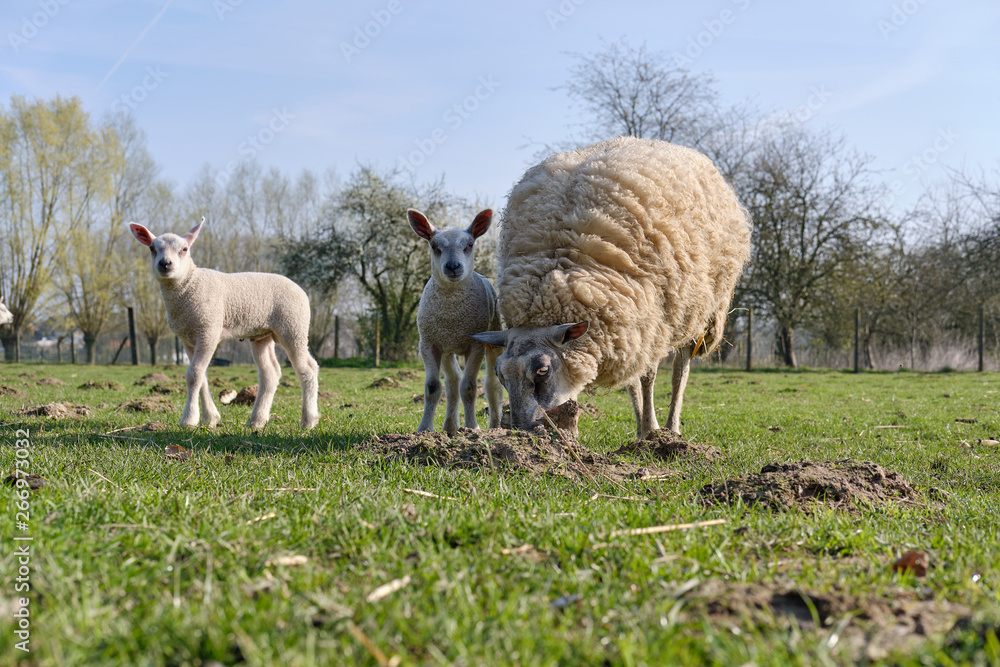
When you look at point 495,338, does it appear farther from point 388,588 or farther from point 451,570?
point 388,588

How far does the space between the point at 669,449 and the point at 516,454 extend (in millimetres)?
1470

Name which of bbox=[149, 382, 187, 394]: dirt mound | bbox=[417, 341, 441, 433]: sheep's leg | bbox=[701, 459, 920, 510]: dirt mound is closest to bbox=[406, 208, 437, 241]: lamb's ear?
bbox=[417, 341, 441, 433]: sheep's leg

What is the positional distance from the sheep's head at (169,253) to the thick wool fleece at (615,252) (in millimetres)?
3146

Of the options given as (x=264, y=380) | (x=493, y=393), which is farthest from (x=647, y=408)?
(x=264, y=380)

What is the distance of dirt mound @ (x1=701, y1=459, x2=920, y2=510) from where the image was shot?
10.8 feet

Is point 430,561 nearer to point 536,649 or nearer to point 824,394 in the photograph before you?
point 536,649

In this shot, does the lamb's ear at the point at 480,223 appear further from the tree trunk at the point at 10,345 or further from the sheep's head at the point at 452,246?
the tree trunk at the point at 10,345

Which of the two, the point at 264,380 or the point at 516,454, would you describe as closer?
the point at 516,454

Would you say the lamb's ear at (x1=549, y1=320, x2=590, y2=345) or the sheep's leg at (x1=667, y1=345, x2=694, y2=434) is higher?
the lamb's ear at (x1=549, y1=320, x2=590, y2=345)

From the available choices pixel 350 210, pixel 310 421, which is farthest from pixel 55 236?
pixel 310 421

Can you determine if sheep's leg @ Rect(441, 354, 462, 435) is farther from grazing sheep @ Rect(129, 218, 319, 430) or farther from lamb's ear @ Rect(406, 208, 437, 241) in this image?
grazing sheep @ Rect(129, 218, 319, 430)

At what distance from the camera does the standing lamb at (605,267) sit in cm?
464

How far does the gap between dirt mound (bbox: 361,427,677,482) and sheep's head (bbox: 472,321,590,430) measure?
0.22 meters

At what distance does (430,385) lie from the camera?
5.59 metres
